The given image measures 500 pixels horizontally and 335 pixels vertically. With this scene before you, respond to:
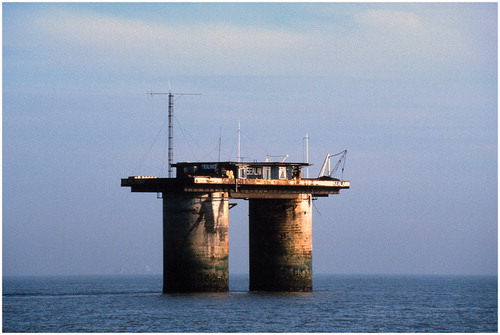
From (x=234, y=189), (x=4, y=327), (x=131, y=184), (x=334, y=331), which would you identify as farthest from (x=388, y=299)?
(x=4, y=327)

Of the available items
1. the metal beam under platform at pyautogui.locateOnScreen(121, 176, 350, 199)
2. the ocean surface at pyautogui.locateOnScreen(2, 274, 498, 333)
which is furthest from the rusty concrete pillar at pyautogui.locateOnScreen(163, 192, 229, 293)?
the ocean surface at pyautogui.locateOnScreen(2, 274, 498, 333)

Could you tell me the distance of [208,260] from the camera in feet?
318

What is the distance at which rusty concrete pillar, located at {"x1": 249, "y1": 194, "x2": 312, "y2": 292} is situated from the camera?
103m

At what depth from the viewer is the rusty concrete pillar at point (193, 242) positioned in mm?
96438

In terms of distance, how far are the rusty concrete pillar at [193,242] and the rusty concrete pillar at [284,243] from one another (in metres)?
6.37

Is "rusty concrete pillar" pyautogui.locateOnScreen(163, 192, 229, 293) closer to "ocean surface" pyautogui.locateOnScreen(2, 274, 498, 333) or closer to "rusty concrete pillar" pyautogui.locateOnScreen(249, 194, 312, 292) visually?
"ocean surface" pyautogui.locateOnScreen(2, 274, 498, 333)

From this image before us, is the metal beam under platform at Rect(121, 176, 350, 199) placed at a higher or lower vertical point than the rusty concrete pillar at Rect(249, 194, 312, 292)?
higher

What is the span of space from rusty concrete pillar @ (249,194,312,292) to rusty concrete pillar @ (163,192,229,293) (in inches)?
251

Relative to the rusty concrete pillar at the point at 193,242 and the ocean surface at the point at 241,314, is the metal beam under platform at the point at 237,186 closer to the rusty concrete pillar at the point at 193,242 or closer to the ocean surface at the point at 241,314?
the rusty concrete pillar at the point at 193,242

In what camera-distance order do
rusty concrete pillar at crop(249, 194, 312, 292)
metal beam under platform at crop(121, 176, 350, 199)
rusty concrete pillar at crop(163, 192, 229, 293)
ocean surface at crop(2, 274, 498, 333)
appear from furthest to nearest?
1. rusty concrete pillar at crop(249, 194, 312, 292)
2. metal beam under platform at crop(121, 176, 350, 199)
3. rusty concrete pillar at crop(163, 192, 229, 293)
4. ocean surface at crop(2, 274, 498, 333)

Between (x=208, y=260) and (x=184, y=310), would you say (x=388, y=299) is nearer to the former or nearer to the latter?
(x=208, y=260)

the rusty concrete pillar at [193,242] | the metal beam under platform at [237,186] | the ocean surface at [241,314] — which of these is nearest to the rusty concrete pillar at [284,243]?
the metal beam under platform at [237,186]

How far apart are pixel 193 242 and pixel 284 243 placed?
972 centimetres

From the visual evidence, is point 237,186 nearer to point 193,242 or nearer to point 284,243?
point 193,242
